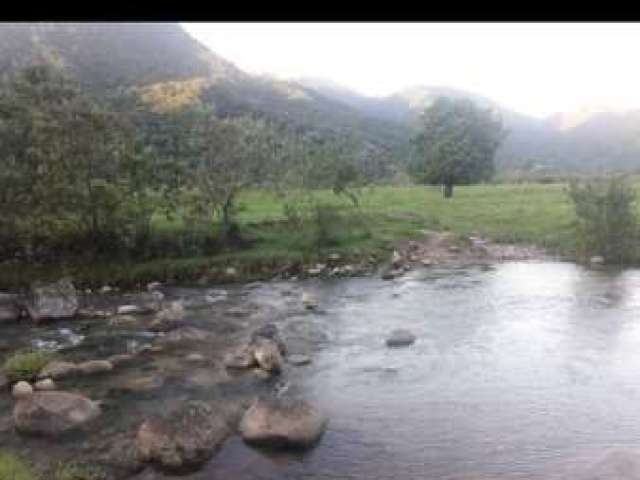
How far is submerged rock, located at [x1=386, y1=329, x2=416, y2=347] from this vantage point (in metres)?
28.4

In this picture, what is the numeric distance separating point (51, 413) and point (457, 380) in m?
12.0

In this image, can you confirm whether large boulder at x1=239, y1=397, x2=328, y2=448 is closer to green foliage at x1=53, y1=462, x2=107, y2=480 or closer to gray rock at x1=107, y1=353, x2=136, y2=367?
green foliage at x1=53, y1=462, x2=107, y2=480

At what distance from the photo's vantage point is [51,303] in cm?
3306

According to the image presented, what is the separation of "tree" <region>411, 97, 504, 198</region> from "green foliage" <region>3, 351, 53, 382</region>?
49.5 meters

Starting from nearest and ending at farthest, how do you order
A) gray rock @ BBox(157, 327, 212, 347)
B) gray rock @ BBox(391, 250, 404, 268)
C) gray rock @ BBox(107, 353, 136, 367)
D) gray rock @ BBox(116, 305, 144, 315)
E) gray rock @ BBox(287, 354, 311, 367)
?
1. gray rock @ BBox(107, 353, 136, 367)
2. gray rock @ BBox(287, 354, 311, 367)
3. gray rock @ BBox(157, 327, 212, 347)
4. gray rock @ BBox(116, 305, 144, 315)
5. gray rock @ BBox(391, 250, 404, 268)

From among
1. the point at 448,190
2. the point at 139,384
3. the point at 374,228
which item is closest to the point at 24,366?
the point at 139,384

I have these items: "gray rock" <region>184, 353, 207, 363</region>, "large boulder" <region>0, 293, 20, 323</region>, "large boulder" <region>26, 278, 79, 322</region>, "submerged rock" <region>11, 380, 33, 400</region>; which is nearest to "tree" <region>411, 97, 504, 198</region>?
"large boulder" <region>26, 278, 79, 322</region>

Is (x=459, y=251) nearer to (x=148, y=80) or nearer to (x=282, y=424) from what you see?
(x=282, y=424)

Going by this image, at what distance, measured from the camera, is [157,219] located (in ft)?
165

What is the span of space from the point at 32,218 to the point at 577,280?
28.3 m

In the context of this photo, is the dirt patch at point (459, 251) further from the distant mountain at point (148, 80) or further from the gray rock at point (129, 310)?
the distant mountain at point (148, 80)
